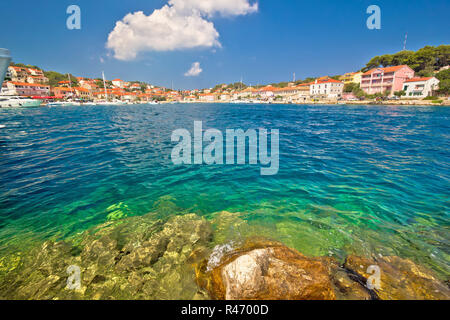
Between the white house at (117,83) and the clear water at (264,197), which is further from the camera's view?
the white house at (117,83)

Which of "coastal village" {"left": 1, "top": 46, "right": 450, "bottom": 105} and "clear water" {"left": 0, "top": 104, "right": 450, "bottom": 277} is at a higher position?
"coastal village" {"left": 1, "top": 46, "right": 450, "bottom": 105}

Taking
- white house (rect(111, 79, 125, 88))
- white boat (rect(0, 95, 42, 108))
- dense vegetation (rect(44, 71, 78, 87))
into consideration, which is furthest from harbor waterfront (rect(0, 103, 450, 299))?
white house (rect(111, 79, 125, 88))

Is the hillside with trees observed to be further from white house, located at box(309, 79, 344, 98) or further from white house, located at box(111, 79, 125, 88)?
white house, located at box(111, 79, 125, 88)

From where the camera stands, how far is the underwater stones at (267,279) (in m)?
2.57

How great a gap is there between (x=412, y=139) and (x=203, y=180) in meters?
15.2

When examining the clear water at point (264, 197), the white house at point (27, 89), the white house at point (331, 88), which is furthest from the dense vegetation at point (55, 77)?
the white house at point (331, 88)

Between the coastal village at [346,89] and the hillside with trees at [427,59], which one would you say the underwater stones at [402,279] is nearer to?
the coastal village at [346,89]

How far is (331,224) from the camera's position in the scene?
4527mm

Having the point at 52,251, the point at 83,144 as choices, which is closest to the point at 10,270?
the point at 52,251

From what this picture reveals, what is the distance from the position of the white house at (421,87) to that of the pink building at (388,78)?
139 inches

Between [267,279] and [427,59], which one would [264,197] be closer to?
[267,279]

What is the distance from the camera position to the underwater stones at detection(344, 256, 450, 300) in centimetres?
270

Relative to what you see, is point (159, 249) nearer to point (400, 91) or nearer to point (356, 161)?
point (356, 161)
